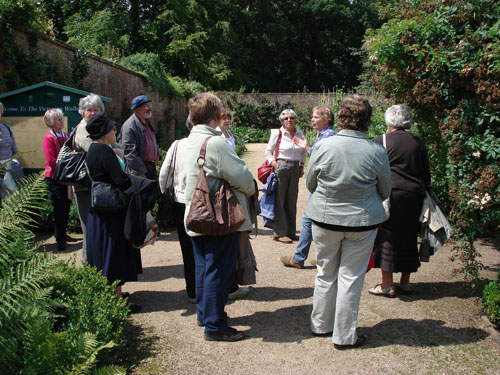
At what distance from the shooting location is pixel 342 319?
338 cm

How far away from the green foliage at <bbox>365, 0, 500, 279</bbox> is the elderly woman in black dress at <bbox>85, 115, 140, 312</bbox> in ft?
9.20

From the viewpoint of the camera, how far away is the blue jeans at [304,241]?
16.4 feet

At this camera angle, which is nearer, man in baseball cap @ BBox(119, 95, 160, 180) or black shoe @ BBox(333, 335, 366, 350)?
black shoe @ BBox(333, 335, 366, 350)

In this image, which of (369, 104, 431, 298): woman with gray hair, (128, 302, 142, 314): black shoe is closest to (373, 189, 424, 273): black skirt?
(369, 104, 431, 298): woman with gray hair

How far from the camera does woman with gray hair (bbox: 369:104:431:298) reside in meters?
4.23

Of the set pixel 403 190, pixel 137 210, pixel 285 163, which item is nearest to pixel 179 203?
pixel 137 210

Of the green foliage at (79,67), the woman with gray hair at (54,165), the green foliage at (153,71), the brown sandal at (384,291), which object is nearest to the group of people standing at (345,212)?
the brown sandal at (384,291)

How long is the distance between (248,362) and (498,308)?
2050mm

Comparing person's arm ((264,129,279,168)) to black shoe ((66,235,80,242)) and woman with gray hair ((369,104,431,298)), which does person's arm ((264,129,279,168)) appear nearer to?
woman with gray hair ((369,104,431,298))

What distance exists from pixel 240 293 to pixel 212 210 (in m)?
1.50

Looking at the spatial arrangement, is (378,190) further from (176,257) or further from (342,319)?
(176,257)

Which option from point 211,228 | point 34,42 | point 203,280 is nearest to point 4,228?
point 211,228

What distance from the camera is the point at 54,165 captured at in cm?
594

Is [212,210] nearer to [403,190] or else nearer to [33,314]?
[33,314]
